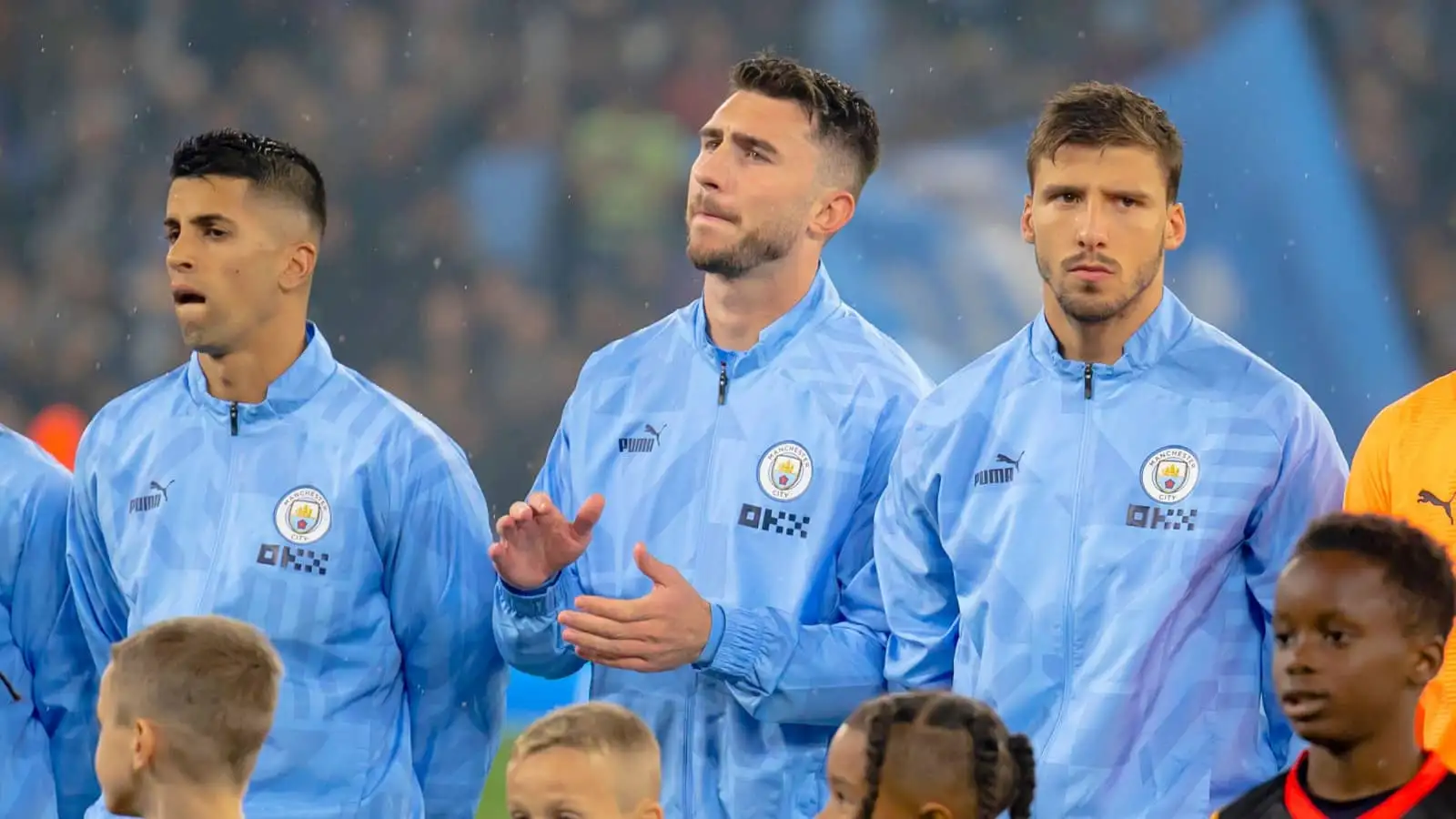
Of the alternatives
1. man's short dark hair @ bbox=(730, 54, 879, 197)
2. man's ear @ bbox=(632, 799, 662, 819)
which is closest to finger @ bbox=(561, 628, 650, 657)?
man's ear @ bbox=(632, 799, 662, 819)

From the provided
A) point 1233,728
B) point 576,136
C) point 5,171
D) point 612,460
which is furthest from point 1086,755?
point 5,171

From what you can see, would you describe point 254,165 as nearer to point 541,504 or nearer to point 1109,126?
point 541,504

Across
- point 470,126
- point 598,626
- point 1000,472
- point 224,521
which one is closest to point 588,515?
point 598,626

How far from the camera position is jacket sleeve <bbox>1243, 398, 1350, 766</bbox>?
3.55m

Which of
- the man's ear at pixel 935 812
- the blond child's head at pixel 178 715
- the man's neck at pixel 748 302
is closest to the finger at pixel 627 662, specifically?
the blond child's head at pixel 178 715

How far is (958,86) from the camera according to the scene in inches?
327

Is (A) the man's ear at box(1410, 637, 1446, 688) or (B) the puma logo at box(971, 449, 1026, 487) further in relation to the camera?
(B) the puma logo at box(971, 449, 1026, 487)

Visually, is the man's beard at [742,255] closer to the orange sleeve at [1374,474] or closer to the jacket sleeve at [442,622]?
the jacket sleeve at [442,622]

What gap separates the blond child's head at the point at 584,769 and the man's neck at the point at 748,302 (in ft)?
3.47

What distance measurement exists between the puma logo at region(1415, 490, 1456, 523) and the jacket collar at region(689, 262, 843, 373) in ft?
4.14

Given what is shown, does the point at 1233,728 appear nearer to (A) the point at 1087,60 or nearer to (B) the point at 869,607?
(B) the point at 869,607

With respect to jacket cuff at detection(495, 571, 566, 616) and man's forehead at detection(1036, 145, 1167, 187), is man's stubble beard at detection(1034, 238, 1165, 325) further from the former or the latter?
jacket cuff at detection(495, 571, 566, 616)

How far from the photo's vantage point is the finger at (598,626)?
12.3ft

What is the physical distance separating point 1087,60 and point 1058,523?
→ 473 cm
